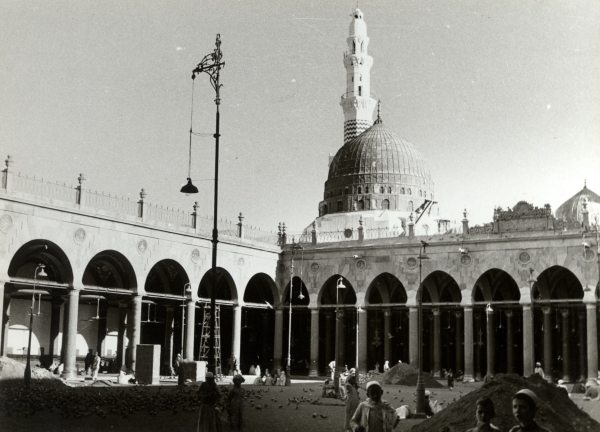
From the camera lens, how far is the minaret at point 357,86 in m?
67.4

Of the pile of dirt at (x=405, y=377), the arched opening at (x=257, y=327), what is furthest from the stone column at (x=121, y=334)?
the pile of dirt at (x=405, y=377)

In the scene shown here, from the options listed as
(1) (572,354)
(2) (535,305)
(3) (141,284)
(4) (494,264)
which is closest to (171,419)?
(3) (141,284)

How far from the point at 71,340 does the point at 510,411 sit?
23.4 metres

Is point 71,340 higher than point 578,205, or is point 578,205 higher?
point 578,205

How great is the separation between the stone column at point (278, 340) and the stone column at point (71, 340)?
15438 millimetres

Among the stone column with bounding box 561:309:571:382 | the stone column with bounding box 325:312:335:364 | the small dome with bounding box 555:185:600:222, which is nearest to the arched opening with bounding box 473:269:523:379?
the stone column with bounding box 561:309:571:382

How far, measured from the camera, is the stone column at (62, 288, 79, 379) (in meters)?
33.9

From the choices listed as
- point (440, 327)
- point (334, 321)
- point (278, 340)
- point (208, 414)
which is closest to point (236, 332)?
point (278, 340)

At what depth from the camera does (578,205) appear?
53281 millimetres

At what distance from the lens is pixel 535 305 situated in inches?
1708

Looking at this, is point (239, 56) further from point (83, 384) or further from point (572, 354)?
point (572, 354)

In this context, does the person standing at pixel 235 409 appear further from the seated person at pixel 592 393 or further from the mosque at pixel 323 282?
the mosque at pixel 323 282

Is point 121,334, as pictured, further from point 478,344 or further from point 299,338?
point 478,344

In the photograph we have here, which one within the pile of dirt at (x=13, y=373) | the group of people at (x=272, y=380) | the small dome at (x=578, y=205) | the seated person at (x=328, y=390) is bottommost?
the group of people at (x=272, y=380)
